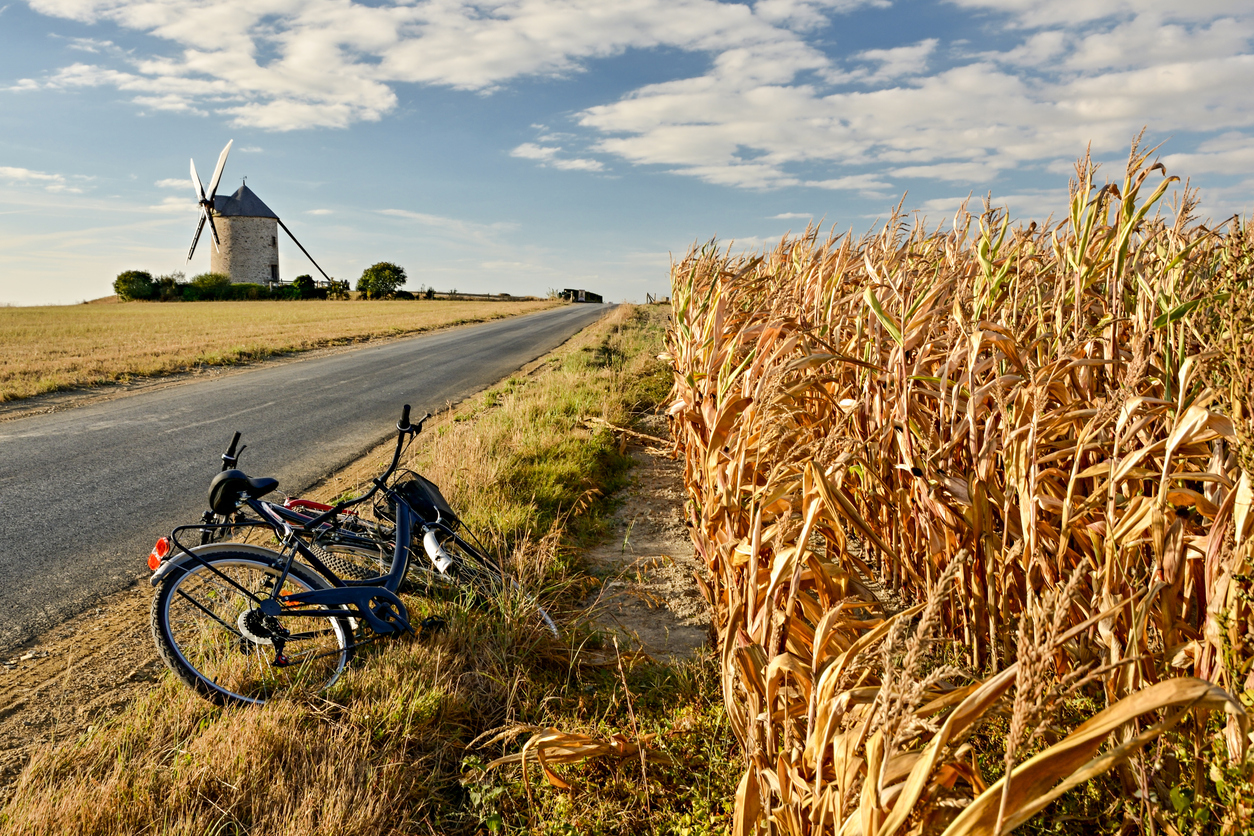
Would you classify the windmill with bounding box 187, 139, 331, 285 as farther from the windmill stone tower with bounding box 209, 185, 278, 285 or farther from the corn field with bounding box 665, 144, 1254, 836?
the corn field with bounding box 665, 144, 1254, 836

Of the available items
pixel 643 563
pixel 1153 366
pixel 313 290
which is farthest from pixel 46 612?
pixel 313 290

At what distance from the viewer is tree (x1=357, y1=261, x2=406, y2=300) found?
73.4 m

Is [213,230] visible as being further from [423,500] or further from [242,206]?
[423,500]

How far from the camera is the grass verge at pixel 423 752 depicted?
2426 mm

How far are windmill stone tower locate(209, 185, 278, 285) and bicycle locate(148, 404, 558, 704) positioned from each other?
77.1 meters

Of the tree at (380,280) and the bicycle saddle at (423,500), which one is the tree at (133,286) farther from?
the bicycle saddle at (423,500)

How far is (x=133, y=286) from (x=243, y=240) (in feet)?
37.8

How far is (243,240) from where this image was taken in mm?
70688

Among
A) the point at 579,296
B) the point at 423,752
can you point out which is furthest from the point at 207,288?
the point at 423,752

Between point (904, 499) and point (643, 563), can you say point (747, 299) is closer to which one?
point (643, 563)

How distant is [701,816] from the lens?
7.92 ft

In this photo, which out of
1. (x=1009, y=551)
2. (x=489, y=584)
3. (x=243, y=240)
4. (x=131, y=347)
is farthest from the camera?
(x=243, y=240)

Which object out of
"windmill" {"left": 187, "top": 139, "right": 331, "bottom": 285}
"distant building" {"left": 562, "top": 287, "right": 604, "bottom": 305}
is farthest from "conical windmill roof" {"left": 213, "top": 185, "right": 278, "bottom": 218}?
"distant building" {"left": 562, "top": 287, "right": 604, "bottom": 305}

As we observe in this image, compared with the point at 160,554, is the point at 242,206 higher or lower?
higher
